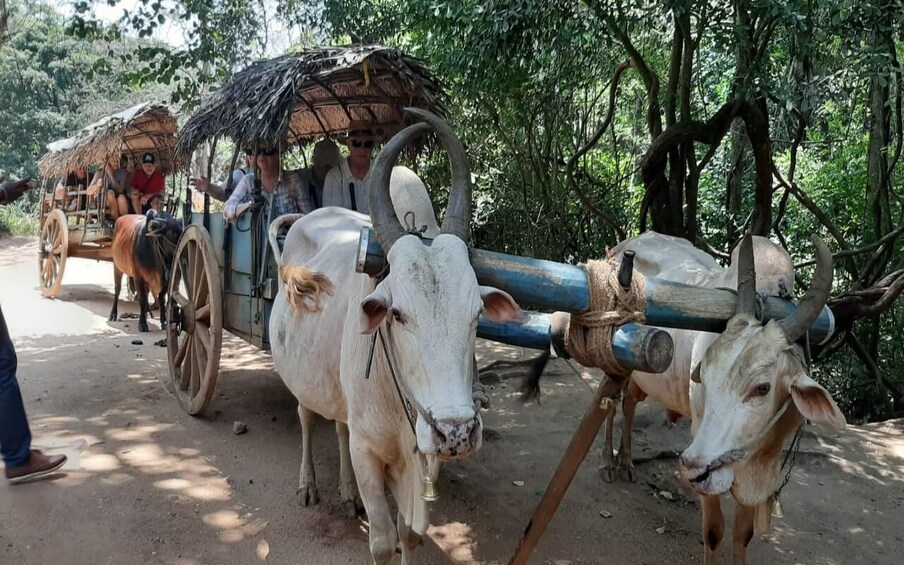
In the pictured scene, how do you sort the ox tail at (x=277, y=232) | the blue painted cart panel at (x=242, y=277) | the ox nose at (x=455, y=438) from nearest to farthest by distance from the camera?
1. the ox nose at (x=455, y=438)
2. the ox tail at (x=277, y=232)
3. the blue painted cart panel at (x=242, y=277)

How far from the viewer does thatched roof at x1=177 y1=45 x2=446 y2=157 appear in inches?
167

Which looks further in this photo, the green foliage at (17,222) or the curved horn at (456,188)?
the green foliage at (17,222)

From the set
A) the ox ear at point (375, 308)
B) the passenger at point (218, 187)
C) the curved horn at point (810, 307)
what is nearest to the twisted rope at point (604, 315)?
the curved horn at point (810, 307)

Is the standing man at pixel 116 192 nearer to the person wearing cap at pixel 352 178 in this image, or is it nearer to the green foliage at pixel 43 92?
the person wearing cap at pixel 352 178

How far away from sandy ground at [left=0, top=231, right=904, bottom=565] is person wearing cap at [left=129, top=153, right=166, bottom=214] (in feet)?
16.2

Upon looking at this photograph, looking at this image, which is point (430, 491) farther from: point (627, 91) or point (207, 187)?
point (627, 91)

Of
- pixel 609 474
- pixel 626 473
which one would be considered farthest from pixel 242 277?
pixel 626 473

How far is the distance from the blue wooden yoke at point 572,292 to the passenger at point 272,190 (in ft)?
9.36

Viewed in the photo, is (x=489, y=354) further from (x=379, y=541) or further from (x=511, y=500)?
(x=379, y=541)

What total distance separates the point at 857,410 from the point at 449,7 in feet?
17.9

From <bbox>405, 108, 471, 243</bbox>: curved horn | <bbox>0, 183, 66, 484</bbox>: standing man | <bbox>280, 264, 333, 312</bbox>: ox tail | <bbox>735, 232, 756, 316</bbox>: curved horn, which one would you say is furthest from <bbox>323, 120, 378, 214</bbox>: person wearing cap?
<bbox>735, 232, 756, 316</bbox>: curved horn

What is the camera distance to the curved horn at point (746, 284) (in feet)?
7.34

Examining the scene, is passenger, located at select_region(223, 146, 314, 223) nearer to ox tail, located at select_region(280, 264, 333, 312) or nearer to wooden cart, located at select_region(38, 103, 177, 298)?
ox tail, located at select_region(280, 264, 333, 312)

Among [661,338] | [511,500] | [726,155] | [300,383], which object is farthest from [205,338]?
[726,155]
